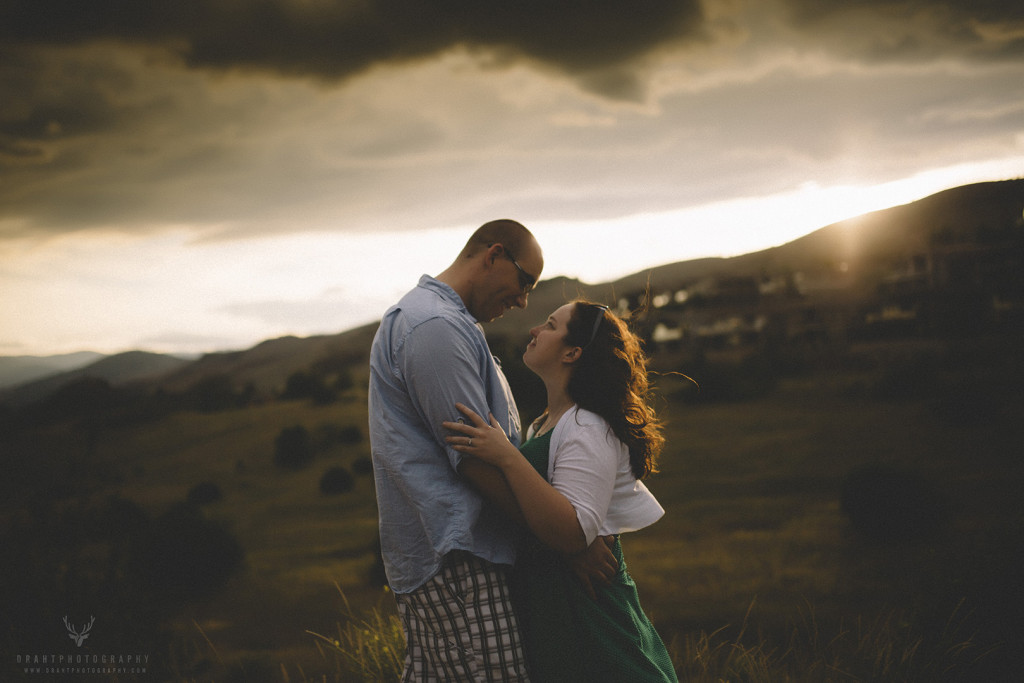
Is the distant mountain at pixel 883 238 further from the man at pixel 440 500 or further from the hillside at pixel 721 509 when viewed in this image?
the man at pixel 440 500

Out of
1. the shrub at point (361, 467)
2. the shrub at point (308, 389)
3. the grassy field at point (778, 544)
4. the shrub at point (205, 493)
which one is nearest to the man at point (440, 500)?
the grassy field at point (778, 544)

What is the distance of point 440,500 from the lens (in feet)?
7.25

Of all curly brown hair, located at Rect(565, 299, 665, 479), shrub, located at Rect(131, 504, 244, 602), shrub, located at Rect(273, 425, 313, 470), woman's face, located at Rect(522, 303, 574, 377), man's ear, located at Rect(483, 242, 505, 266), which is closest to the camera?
curly brown hair, located at Rect(565, 299, 665, 479)

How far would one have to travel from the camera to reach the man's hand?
7.66ft

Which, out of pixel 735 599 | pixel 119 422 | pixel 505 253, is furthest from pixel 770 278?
pixel 119 422

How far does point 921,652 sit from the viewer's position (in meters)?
4.59

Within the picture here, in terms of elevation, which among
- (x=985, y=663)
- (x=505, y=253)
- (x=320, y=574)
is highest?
(x=505, y=253)

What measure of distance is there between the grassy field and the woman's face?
9.64 ft

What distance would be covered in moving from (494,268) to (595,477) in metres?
1.03

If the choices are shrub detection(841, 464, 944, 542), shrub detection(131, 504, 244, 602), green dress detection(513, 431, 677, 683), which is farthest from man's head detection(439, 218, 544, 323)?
shrub detection(131, 504, 244, 602)

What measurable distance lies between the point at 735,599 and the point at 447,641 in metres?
10.2

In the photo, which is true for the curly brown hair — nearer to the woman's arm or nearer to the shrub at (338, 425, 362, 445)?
the woman's arm

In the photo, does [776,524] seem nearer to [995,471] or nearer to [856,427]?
[995,471]
